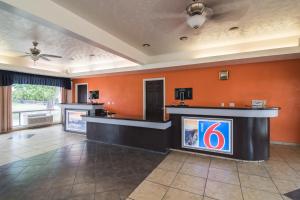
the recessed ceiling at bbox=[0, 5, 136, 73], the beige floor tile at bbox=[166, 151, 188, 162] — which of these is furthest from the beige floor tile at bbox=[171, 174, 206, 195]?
the recessed ceiling at bbox=[0, 5, 136, 73]

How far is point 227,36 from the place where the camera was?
3846 millimetres

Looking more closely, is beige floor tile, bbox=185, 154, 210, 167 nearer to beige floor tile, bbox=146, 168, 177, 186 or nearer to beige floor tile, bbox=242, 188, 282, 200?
beige floor tile, bbox=146, 168, 177, 186

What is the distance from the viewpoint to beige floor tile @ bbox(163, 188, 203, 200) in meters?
2.11

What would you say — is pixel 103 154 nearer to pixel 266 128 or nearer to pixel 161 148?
pixel 161 148

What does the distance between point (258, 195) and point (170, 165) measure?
4.86 ft

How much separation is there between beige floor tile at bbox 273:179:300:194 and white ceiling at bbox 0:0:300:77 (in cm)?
291

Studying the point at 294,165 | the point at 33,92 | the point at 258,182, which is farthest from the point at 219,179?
the point at 33,92

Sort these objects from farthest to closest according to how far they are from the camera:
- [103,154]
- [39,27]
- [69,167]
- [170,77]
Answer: [170,77]
[103,154]
[39,27]
[69,167]

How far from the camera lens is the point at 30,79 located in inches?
260

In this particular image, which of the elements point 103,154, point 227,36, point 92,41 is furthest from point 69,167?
point 227,36

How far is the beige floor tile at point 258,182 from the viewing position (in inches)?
91.0

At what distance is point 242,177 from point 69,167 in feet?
10.7

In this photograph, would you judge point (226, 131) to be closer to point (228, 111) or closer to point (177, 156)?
point (228, 111)

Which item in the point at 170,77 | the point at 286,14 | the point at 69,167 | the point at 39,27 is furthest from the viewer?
the point at 170,77
